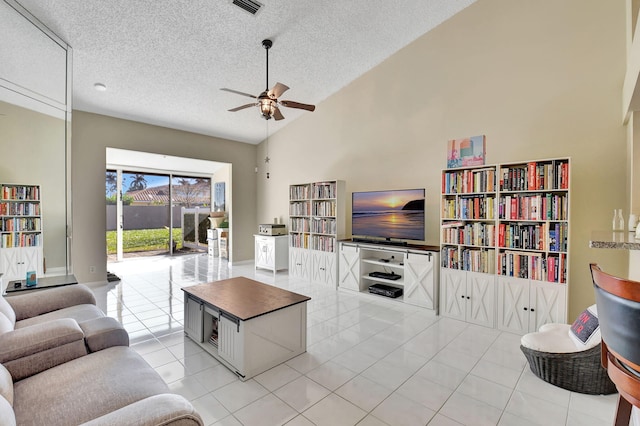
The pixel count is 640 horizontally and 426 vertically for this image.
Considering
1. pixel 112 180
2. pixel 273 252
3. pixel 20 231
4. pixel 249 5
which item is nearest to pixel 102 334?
pixel 20 231

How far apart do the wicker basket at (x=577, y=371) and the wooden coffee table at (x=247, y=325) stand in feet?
6.53

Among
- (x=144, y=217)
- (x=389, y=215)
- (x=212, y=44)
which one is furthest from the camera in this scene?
(x=144, y=217)

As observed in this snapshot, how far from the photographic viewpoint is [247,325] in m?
2.32

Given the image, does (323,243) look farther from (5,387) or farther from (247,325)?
(5,387)

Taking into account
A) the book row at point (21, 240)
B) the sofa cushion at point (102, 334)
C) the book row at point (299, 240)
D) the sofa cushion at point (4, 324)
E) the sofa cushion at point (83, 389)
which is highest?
the book row at point (21, 240)

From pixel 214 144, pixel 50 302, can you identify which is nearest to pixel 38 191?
pixel 50 302

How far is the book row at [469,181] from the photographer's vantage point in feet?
11.0

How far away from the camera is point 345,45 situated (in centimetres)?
411

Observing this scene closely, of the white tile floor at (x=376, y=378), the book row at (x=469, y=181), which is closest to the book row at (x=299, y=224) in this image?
the white tile floor at (x=376, y=378)

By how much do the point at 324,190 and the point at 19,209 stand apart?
3919mm

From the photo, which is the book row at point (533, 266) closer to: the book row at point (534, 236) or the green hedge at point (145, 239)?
the book row at point (534, 236)

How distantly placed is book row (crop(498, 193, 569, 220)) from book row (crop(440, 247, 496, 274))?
49cm

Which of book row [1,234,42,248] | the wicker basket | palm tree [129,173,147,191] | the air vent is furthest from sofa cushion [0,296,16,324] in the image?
palm tree [129,173,147,191]

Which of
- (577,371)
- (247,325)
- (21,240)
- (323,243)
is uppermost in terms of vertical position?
(21,240)
